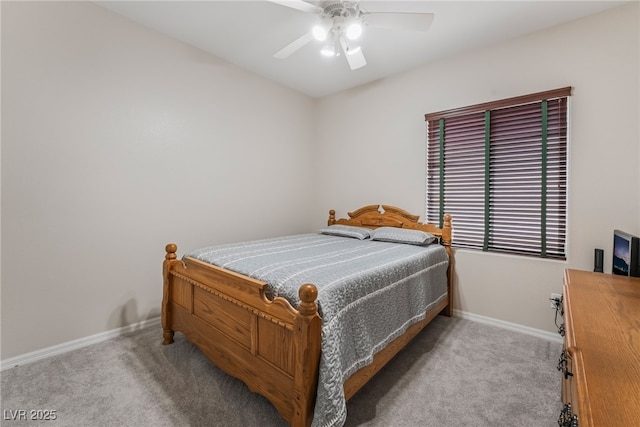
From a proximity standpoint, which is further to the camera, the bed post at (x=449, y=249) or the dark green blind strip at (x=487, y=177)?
the bed post at (x=449, y=249)

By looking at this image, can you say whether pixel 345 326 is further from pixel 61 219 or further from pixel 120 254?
pixel 61 219

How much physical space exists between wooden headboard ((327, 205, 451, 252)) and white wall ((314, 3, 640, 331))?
0.12m

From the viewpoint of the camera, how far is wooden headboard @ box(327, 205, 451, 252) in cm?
290

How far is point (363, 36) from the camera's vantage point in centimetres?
255

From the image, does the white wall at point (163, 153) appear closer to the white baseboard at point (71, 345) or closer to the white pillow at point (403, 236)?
the white baseboard at point (71, 345)

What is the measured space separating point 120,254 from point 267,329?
178 cm

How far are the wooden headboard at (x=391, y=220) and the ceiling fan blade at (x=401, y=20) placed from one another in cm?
177

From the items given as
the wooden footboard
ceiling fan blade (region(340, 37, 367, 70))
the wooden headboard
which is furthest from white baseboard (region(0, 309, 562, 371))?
ceiling fan blade (region(340, 37, 367, 70))

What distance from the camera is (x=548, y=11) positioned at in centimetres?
221

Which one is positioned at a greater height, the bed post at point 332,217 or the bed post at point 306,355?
the bed post at point 332,217

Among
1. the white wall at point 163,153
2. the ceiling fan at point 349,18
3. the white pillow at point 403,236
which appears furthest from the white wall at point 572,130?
the ceiling fan at point 349,18

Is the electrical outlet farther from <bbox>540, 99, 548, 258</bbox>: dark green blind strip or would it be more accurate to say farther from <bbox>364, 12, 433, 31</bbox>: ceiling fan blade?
<bbox>364, 12, 433, 31</bbox>: ceiling fan blade

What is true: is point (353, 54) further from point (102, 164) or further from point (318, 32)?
point (102, 164)

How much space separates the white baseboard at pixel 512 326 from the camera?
2.40 m
